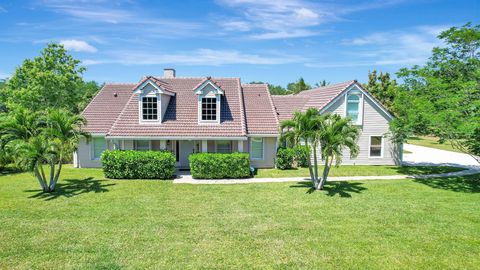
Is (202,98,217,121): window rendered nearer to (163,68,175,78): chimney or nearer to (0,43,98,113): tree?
(163,68,175,78): chimney

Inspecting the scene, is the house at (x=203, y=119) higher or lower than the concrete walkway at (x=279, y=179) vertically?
higher

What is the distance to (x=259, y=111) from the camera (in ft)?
81.7

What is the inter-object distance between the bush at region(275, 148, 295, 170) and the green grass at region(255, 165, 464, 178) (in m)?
0.52

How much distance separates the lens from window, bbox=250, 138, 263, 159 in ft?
77.8

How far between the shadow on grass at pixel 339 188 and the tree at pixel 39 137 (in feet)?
41.2

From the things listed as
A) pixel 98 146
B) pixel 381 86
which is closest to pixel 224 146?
pixel 98 146

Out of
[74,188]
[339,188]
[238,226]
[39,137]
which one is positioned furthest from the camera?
[339,188]

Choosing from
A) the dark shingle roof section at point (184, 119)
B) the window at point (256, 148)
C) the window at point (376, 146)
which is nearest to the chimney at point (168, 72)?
the dark shingle roof section at point (184, 119)

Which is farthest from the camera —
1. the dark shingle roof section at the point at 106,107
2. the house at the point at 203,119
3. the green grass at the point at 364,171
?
the dark shingle roof section at the point at 106,107

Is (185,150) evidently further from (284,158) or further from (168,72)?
(168,72)

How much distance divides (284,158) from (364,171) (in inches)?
232

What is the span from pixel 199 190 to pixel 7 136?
32.4 ft

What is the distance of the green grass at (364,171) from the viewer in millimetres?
21531

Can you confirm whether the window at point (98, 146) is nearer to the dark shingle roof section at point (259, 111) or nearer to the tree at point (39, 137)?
the tree at point (39, 137)
